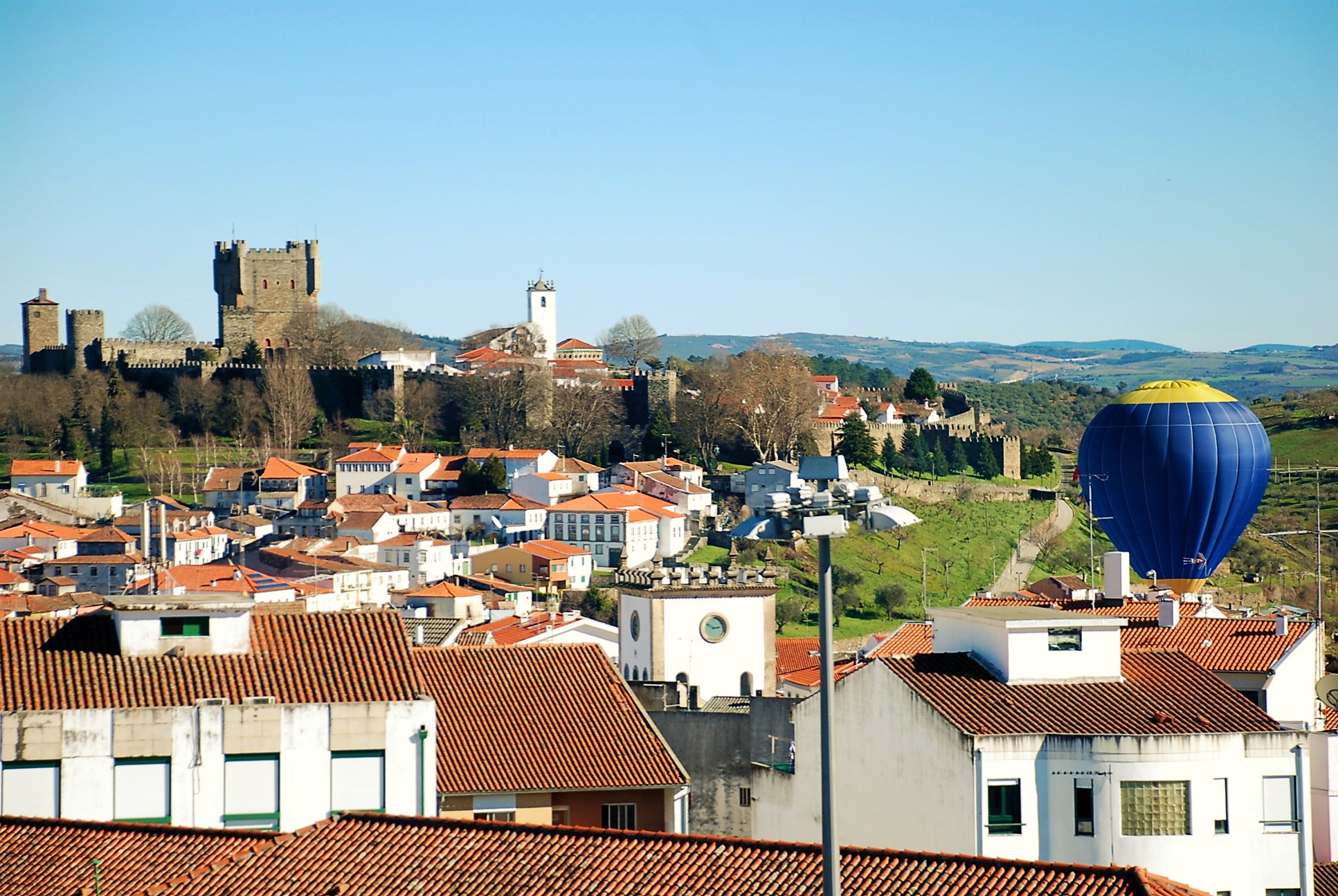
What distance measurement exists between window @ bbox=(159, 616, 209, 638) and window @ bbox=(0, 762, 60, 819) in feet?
4.98

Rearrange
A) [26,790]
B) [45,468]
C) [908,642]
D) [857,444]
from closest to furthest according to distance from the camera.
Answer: [26,790]
[908,642]
[45,468]
[857,444]

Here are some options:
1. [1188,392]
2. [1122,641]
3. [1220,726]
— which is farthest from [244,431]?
[1220,726]

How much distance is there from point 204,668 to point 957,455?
2785 inches

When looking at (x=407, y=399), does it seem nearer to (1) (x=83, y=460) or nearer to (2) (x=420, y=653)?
(1) (x=83, y=460)

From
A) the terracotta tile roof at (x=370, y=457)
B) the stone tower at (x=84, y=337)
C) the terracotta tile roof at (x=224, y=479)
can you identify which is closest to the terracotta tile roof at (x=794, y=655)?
the terracotta tile roof at (x=370, y=457)

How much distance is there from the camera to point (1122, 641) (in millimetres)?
20719

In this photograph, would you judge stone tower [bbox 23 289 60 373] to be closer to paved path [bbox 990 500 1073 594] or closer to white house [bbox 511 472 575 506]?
white house [bbox 511 472 575 506]

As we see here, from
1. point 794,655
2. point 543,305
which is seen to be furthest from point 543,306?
point 794,655

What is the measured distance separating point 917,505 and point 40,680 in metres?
58.1

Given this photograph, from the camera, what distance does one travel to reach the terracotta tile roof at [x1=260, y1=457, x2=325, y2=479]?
238ft

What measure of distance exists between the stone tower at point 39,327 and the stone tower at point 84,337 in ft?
4.58

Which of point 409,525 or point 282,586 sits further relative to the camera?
point 409,525

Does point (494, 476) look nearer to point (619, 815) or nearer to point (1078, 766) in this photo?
point (619, 815)

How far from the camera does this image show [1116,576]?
92.1 ft
